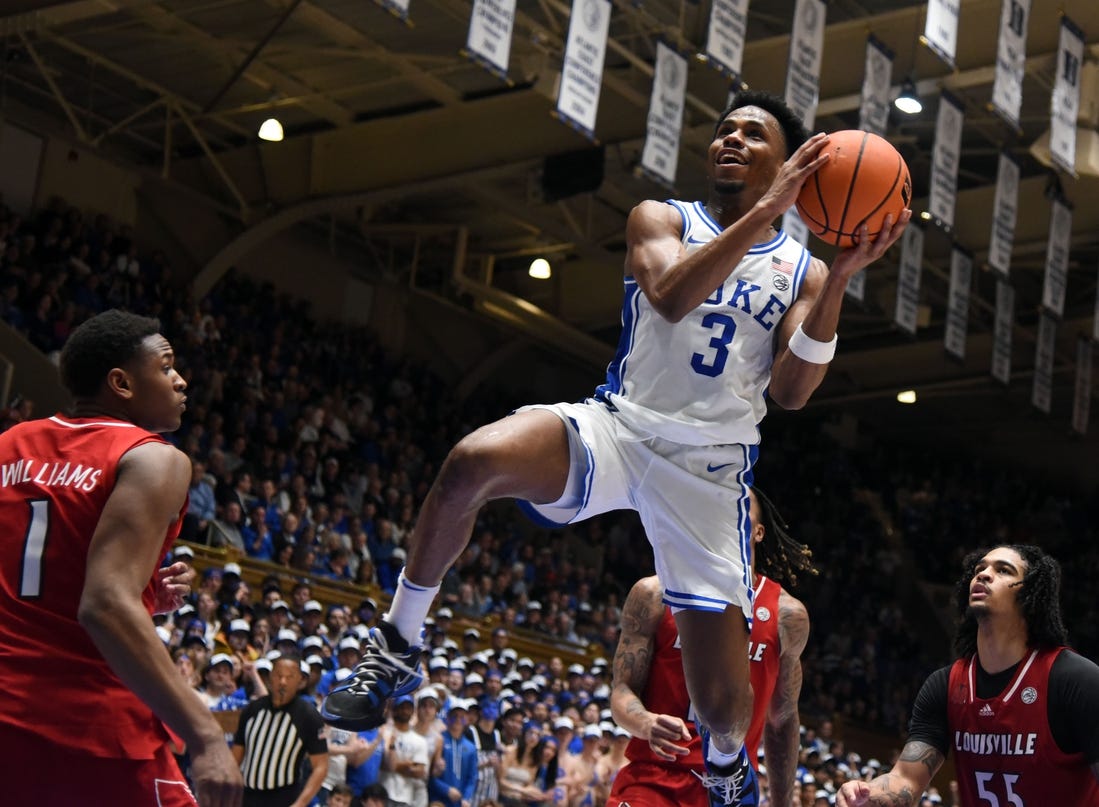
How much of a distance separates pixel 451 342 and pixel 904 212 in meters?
23.0

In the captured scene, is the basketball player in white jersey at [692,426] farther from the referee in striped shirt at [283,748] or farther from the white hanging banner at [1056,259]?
the white hanging banner at [1056,259]

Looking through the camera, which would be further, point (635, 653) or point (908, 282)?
point (908, 282)

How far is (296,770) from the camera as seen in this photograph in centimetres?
947

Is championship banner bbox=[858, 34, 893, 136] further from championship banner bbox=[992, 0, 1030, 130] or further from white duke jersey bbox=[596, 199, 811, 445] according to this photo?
white duke jersey bbox=[596, 199, 811, 445]

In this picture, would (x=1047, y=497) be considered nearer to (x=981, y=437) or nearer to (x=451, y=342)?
(x=981, y=437)

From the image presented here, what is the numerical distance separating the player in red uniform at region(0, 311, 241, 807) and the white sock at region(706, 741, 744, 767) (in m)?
2.30

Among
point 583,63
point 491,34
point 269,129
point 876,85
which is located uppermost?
point 269,129

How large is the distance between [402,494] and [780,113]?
49.0 ft

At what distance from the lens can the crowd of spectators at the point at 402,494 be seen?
16.7m

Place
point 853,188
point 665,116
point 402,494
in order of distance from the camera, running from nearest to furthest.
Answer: point 853,188, point 665,116, point 402,494

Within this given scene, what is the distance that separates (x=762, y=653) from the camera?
6.20 m

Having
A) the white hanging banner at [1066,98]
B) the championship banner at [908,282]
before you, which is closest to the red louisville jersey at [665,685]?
the white hanging banner at [1066,98]

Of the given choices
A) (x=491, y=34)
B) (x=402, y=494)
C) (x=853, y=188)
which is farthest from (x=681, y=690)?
(x=402, y=494)

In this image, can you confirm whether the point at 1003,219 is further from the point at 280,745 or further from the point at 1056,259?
the point at 280,745
